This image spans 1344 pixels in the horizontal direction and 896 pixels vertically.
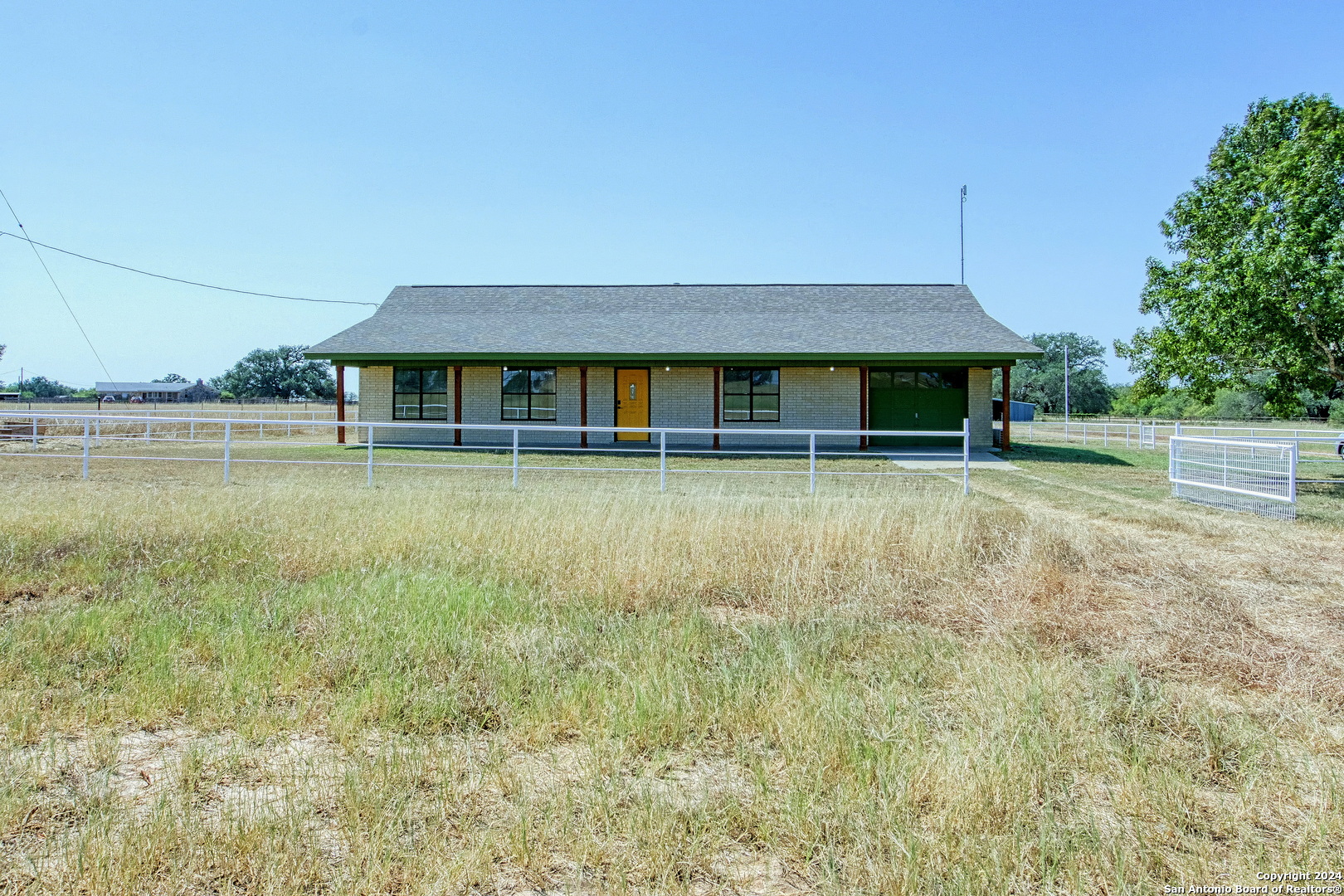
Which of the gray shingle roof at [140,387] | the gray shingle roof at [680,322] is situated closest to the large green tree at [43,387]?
the gray shingle roof at [140,387]

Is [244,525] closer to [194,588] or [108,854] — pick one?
[194,588]

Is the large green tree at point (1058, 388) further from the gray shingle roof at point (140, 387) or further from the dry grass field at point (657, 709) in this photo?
the gray shingle roof at point (140, 387)

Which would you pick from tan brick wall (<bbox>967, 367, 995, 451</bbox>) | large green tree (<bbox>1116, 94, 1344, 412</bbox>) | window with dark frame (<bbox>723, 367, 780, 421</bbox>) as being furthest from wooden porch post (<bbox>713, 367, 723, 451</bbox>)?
large green tree (<bbox>1116, 94, 1344, 412</bbox>)

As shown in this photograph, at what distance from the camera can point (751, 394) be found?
2317 centimetres

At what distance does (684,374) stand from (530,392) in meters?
4.55

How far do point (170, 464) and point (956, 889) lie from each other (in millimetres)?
18307

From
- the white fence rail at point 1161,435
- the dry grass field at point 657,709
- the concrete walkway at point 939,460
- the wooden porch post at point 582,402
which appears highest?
the wooden porch post at point 582,402

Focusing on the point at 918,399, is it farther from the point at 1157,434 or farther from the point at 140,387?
the point at 140,387

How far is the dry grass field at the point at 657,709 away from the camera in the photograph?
2.83 metres

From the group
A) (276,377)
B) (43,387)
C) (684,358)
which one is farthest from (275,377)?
(684,358)

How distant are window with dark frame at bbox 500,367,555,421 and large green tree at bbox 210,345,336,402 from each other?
74024 mm

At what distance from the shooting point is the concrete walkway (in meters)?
17.3

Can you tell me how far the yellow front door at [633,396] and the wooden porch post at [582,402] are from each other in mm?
1037

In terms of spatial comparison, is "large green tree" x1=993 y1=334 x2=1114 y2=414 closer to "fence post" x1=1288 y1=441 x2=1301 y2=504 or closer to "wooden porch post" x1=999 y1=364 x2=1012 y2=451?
"wooden porch post" x1=999 y1=364 x2=1012 y2=451
